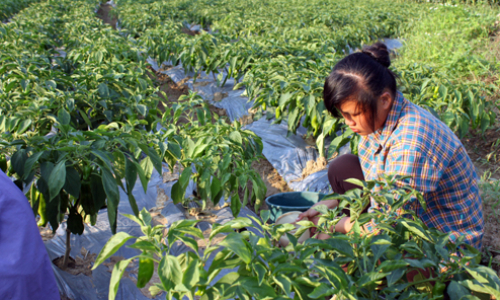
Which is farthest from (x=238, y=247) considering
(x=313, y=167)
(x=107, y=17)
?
(x=107, y=17)

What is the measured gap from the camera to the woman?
1.21 metres

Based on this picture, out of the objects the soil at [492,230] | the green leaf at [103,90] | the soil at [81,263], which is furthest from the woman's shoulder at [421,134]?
the green leaf at [103,90]

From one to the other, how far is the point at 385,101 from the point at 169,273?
98 centimetres

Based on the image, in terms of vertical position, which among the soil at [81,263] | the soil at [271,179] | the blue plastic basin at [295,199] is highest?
the blue plastic basin at [295,199]

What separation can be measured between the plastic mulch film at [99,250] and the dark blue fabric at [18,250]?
0.46 meters

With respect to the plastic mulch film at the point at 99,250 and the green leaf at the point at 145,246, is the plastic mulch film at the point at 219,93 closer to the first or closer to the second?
the plastic mulch film at the point at 99,250

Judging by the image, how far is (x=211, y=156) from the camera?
1.64m

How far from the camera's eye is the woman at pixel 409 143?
121 centimetres

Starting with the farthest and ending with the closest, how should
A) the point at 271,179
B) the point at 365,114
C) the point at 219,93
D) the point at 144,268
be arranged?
the point at 219,93 → the point at 271,179 → the point at 365,114 → the point at 144,268

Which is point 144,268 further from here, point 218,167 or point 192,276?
point 218,167

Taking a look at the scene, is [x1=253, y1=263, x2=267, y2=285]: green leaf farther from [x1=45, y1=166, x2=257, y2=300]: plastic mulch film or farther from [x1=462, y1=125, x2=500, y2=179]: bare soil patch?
[x1=462, y1=125, x2=500, y2=179]: bare soil patch

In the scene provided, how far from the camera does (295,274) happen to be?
74 centimetres

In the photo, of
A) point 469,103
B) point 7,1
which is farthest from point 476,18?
point 7,1

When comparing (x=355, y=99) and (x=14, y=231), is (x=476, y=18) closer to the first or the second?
(x=355, y=99)
